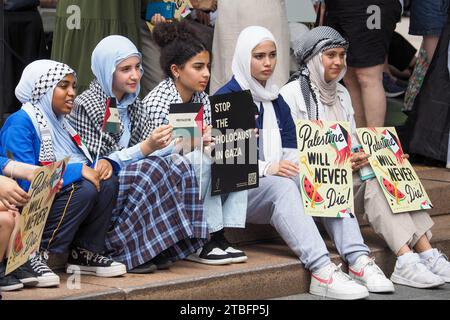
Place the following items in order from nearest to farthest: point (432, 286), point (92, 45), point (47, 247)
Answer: point (47, 247)
point (432, 286)
point (92, 45)

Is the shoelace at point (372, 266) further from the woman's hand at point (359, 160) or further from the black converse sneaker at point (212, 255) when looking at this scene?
the black converse sneaker at point (212, 255)

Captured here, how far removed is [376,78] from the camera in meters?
8.51

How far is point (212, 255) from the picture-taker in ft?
21.9

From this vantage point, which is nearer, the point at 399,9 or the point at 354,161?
the point at 354,161

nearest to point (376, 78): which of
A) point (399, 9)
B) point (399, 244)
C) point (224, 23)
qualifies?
point (399, 9)

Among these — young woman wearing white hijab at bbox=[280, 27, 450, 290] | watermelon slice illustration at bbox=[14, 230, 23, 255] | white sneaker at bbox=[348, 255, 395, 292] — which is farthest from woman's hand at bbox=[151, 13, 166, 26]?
watermelon slice illustration at bbox=[14, 230, 23, 255]

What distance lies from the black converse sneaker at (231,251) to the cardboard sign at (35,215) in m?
1.30

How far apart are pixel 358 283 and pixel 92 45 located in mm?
2542

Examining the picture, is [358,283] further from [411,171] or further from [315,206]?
[411,171]

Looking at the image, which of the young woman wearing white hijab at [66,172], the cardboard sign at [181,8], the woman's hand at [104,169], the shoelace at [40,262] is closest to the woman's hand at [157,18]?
the cardboard sign at [181,8]

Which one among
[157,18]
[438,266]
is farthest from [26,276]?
[157,18]

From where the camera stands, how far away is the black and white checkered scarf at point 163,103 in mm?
6766

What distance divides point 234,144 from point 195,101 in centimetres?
45

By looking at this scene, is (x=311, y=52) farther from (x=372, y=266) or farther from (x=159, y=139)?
(x=159, y=139)
